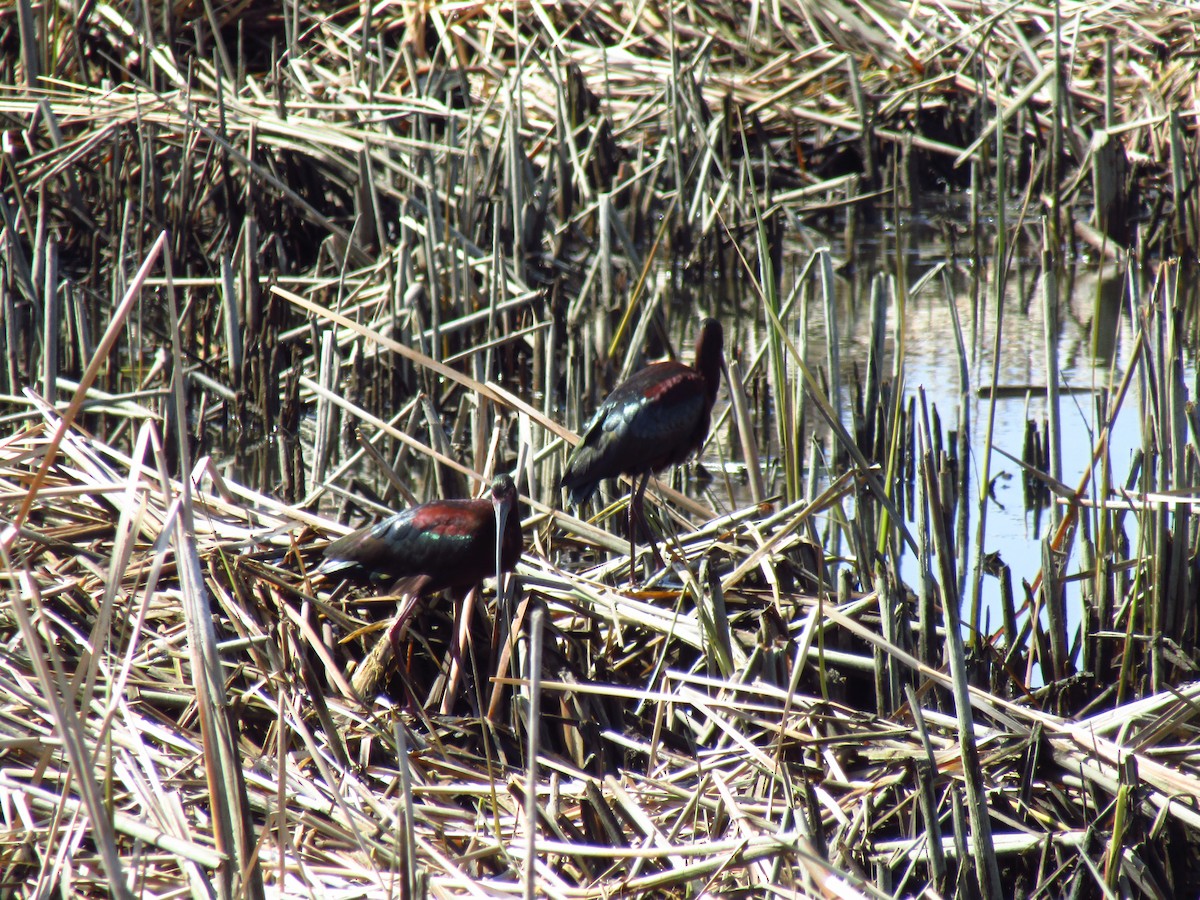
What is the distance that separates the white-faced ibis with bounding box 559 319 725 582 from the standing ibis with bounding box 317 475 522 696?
2.21 feet

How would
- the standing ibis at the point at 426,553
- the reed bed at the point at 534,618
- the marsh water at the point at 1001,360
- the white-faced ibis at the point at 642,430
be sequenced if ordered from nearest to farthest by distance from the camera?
1. the reed bed at the point at 534,618
2. the standing ibis at the point at 426,553
3. the marsh water at the point at 1001,360
4. the white-faced ibis at the point at 642,430

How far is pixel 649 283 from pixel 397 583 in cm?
564

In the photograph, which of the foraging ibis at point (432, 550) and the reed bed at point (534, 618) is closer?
the reed bed at point (534, 618)

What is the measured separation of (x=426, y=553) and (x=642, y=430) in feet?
3.65

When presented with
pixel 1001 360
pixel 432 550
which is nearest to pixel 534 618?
pixel 432 550

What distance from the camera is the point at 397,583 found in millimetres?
4027

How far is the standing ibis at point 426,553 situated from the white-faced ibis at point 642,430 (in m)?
0.67

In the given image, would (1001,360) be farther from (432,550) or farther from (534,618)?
(534,618)

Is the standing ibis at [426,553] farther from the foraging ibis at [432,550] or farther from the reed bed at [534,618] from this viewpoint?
the reed bed at [534,618]

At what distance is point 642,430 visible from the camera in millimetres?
4809

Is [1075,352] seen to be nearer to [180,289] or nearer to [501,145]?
[501,145]

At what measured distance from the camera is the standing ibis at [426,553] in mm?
3941

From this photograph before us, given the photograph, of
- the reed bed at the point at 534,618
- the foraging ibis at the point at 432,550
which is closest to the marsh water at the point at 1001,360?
the reed bed at the point at 534,618

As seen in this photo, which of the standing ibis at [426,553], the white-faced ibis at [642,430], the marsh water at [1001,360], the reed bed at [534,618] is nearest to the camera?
the reed bed at [534,618]
